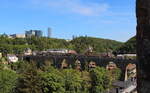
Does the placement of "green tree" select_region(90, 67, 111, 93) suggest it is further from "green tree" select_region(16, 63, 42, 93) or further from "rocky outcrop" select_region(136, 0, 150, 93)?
"rocky outcrop" select_region(136, 0, 150, 93)

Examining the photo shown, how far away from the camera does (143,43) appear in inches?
149

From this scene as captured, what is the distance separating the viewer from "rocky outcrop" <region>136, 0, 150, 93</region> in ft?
12.2

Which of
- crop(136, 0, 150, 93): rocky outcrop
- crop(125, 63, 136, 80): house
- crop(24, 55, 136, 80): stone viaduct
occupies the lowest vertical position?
crop(125, 63, 136, 80): house

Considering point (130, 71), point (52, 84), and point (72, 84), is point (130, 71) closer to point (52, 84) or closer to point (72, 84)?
point (72, 84)

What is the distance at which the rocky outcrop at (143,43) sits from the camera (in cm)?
371

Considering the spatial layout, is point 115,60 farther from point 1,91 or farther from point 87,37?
point 87,37

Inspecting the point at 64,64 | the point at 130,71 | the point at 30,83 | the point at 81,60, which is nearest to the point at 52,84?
the point at 30,83

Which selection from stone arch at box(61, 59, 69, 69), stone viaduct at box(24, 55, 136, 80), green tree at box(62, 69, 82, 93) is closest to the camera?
green tree at box(62, 69, 82, 93)

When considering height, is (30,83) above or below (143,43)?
below

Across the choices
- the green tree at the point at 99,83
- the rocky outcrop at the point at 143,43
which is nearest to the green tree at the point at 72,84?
the green tree at the point at 99,83

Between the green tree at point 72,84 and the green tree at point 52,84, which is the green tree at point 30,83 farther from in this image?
the green tree at point 72,84

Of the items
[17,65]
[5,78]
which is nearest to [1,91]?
[5,78]

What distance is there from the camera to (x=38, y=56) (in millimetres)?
120812

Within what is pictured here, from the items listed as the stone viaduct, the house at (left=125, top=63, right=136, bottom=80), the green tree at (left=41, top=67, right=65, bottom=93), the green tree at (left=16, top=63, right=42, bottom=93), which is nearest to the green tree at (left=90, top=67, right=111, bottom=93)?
the green tree at (left=41, top=67, right=65, bottom=93)
